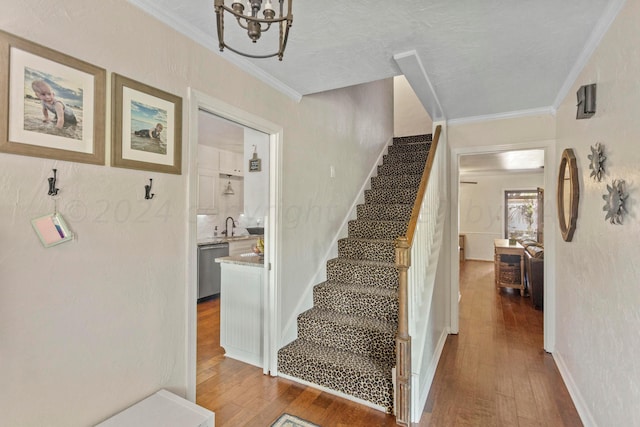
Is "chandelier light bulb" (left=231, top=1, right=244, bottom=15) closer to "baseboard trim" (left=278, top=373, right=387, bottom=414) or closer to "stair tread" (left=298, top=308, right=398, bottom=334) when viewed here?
"stair tread" (left=298, top=308, right=398, bottom=334)

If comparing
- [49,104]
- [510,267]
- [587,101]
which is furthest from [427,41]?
[510,267]

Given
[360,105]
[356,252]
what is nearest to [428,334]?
[356,252]

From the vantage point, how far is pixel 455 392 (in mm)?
2365

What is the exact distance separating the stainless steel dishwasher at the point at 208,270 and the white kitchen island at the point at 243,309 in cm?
175

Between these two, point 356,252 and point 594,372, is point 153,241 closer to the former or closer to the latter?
point 356,252

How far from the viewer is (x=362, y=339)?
248 centimetres

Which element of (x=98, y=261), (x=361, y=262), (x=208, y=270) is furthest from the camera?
(x=208, y=270)

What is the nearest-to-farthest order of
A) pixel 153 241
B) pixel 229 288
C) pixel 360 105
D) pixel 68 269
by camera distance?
pixel 68 269 < pixel 153 241 < pixel 229 288 < pixel 360 105

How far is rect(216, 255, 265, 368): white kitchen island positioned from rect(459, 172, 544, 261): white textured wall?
7646 mm

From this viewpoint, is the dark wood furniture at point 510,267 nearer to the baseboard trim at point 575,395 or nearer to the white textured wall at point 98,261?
the baseboard trim at point 575,395

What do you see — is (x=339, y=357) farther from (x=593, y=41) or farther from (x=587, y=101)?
(x=593, y=41)

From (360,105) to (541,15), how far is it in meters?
2.45

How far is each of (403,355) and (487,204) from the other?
26.8 feet

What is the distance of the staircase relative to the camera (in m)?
2.28
